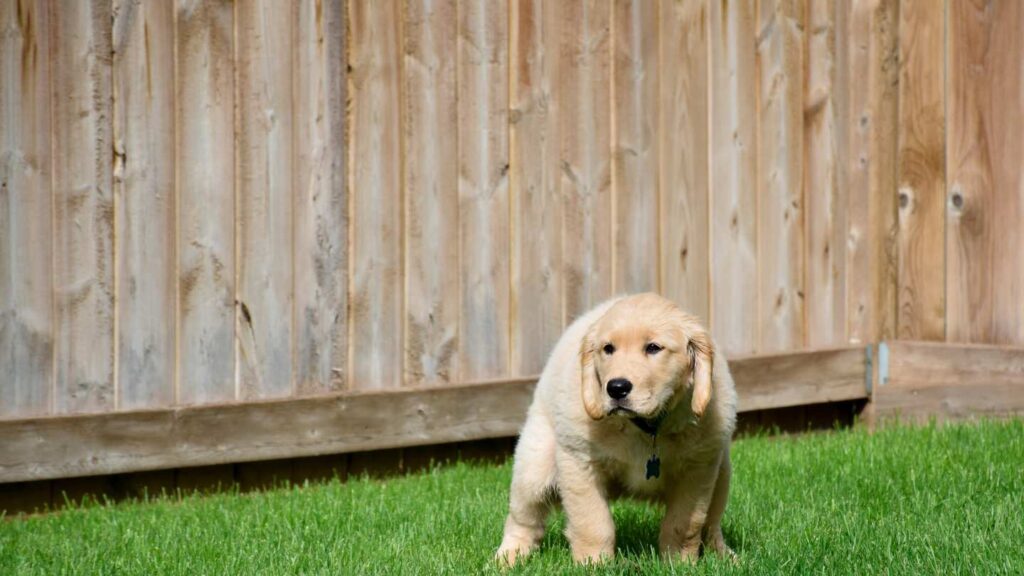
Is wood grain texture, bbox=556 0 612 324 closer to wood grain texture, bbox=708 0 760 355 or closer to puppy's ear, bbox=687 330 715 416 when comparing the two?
wood grain texture, bbox=708 0 760 355

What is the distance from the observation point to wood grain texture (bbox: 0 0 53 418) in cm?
552

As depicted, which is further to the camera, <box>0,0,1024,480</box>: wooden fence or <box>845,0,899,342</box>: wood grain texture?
<box>845,0,899,342</box>: wood grain texture

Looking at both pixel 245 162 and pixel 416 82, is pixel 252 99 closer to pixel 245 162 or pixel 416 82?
pixel 245 162

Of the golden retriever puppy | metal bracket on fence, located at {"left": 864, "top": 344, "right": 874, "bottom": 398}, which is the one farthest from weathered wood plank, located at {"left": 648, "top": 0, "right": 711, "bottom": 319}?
the golden retriever puppy

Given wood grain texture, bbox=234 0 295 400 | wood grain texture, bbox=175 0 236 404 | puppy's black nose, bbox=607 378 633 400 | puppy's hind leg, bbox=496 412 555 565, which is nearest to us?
puppy's black nose, bbox=607 378 633 400

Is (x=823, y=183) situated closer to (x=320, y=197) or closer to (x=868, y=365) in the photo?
(x=868, y=365)

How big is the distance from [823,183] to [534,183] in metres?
1.96

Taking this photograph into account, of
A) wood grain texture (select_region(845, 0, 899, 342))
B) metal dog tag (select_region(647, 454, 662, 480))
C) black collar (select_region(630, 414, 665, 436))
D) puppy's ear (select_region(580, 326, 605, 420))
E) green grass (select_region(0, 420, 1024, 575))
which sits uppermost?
wood grain texture (select_region(845, 0, 899, 342))

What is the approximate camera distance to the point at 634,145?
7172 millimetres

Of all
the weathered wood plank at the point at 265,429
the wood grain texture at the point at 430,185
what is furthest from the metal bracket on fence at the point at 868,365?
the wood grain texture at the point at 430,185

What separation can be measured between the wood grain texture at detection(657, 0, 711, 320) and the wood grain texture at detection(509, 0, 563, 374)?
679 millimetres

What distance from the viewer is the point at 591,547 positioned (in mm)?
4480

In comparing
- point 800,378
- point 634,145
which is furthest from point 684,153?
point 800,378

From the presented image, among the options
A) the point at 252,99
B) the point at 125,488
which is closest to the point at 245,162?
the point at 252,99
